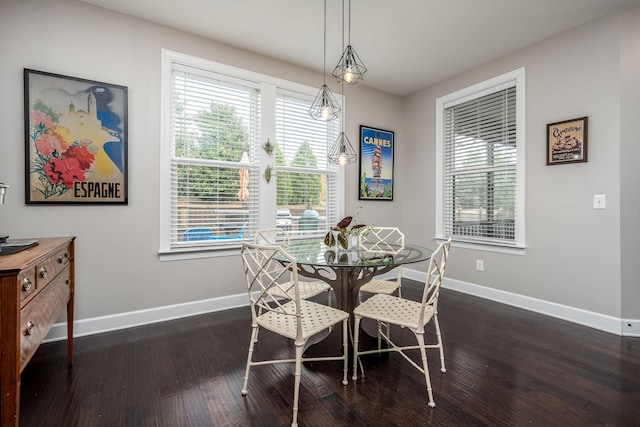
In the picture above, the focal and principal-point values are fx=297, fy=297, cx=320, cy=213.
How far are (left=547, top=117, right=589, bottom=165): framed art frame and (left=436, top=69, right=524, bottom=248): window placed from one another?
0.28 meters

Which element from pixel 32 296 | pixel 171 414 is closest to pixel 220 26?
pixel 32 296

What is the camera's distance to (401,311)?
1918mm

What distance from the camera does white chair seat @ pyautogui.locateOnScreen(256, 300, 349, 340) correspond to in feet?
5.39

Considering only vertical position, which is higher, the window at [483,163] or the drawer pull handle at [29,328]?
the window at [483,163]

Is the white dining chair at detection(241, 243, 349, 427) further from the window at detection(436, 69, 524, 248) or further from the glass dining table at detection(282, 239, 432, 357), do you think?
the window at detection(436, 69, 524, 248)

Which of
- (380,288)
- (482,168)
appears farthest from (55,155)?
(482,168)

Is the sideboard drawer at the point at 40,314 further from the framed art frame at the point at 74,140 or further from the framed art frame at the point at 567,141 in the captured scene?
the framed art frame at the point at 567,141

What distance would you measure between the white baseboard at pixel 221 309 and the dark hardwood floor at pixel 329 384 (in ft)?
0.35

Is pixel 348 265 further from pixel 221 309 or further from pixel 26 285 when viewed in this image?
pixel 221 309

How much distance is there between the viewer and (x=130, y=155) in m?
2.66

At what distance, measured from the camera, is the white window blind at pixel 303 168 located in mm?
3520

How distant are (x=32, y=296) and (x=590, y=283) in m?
4.03

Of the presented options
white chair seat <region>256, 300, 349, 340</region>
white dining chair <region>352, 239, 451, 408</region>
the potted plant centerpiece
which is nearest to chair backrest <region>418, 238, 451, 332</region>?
white dining chair <region>352, 239, 451, 408</region>

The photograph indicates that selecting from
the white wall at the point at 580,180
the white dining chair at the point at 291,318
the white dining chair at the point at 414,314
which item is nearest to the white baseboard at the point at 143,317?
the white dining chair at the point at 291,318
